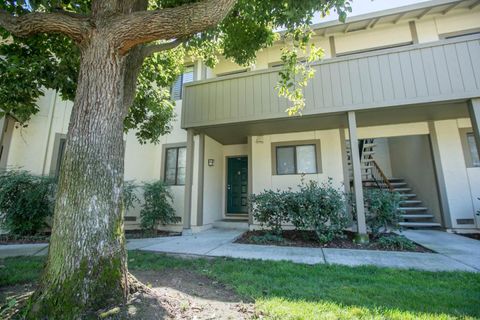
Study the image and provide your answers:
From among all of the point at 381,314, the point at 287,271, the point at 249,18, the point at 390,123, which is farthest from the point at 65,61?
the point at 390,123

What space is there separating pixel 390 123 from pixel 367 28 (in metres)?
3.39

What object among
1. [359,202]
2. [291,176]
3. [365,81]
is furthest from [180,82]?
[359,202]

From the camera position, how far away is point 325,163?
7.33m

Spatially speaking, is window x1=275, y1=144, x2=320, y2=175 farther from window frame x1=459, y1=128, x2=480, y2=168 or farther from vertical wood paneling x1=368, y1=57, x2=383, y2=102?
window frame x1=459, y1=128, x2=480, y2=168

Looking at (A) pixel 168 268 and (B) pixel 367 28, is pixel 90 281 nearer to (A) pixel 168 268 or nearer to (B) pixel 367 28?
(A) pixel 168 268

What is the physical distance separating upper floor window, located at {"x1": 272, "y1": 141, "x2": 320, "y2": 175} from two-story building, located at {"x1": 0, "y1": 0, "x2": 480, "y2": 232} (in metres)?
0.03

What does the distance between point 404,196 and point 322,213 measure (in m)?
3.05

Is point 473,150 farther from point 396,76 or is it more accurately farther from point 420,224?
point 396,76

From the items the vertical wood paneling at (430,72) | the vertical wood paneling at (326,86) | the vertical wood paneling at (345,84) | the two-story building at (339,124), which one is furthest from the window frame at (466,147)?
the vertical wood paneling at (326,86)

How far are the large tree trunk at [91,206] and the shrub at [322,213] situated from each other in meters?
4.21

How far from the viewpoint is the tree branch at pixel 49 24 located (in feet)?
8.09

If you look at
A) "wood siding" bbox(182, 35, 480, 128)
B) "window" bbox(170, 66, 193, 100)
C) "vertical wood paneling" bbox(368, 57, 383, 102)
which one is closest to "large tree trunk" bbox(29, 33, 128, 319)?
"wood siding" bbox(182, 35, 480, 128)

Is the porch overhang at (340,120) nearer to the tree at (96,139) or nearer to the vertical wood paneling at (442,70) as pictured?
the vertical wood paneling at (442,70)

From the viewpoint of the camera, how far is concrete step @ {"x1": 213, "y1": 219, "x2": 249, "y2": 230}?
25.7ft
